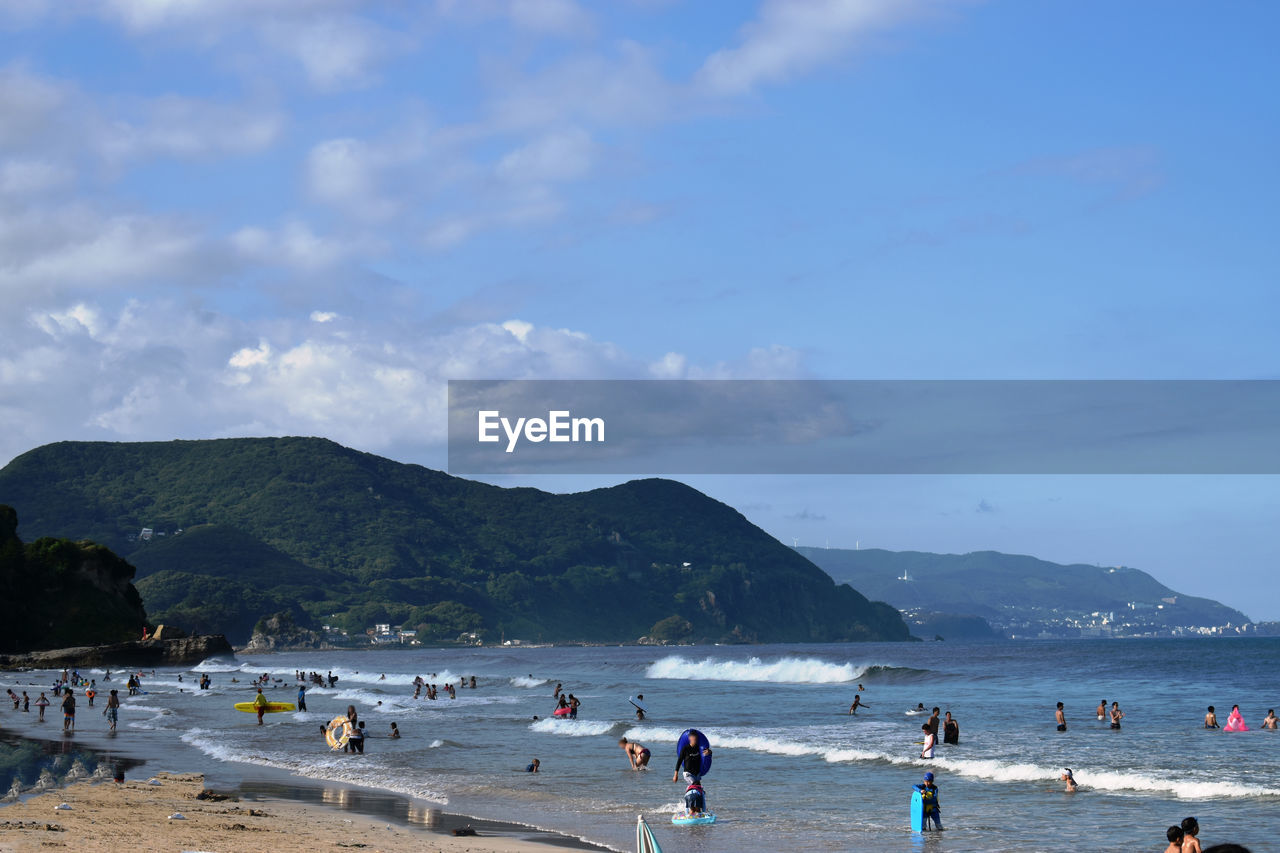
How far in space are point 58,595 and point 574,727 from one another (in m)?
96.2

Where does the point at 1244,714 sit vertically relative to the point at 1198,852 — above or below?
below

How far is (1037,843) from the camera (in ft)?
60.3

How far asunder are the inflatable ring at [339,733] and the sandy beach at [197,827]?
459 inches

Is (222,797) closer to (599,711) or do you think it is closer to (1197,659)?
(599,711)

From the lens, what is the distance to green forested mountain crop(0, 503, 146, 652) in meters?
111

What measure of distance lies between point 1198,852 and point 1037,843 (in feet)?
22.4

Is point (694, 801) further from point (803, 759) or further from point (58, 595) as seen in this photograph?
point (58, 595)

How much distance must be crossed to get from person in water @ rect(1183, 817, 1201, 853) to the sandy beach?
9.64m

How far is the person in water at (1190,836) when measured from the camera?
41.0ft

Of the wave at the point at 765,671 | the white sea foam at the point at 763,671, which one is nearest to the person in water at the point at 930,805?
the wave at the point at 765,671

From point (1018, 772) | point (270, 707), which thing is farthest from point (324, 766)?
point (270, 707)

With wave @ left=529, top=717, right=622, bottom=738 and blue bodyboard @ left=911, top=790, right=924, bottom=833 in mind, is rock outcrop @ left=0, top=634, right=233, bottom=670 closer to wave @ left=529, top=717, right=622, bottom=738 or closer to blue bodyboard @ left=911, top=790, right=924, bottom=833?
wave @ left=529, top=717, right=622, bottom=738

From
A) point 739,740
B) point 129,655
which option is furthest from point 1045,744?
point 129,655

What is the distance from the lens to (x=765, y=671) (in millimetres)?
97938
